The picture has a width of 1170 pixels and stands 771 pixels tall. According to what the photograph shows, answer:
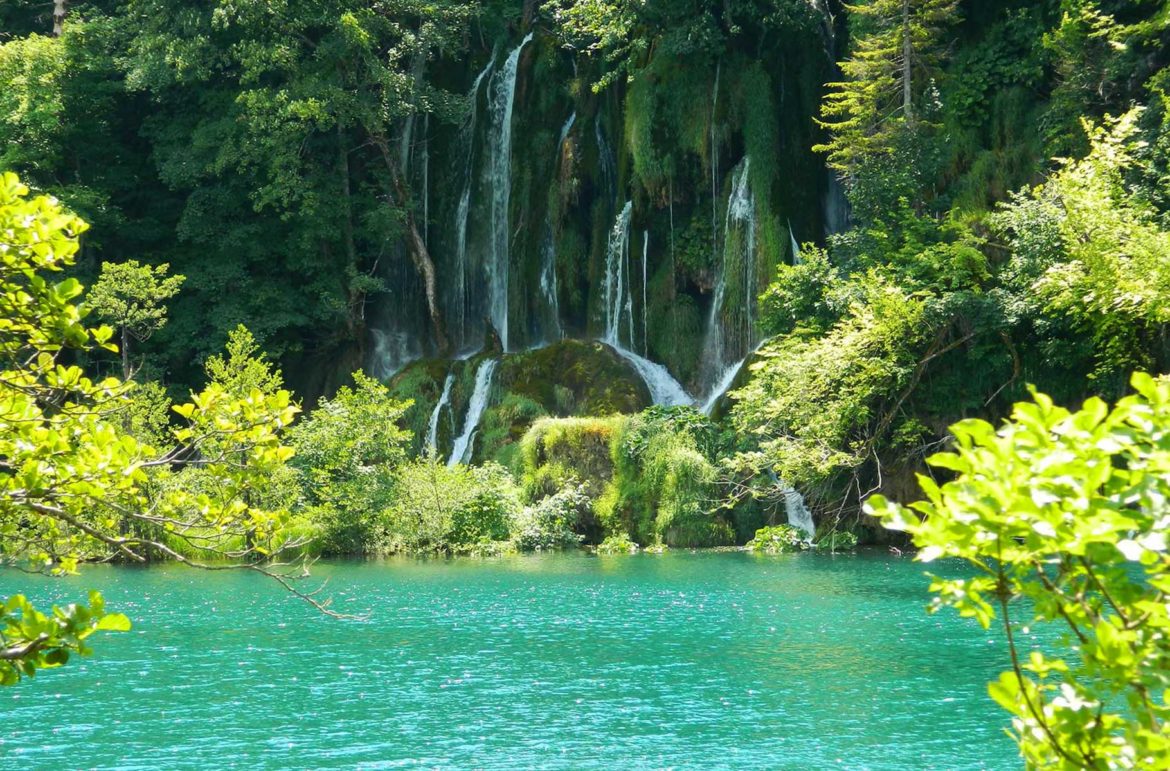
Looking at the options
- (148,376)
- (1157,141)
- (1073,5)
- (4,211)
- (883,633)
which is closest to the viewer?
(4,211)

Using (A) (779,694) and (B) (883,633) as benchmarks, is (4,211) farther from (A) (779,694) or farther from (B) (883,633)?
(B) (883,633)

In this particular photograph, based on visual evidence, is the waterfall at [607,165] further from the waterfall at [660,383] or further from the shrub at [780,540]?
the shrub at [780,540]

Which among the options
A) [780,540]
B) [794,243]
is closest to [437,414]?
[794,243]

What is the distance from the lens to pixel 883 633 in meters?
13.8

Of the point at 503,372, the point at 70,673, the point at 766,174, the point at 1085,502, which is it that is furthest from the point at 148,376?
the point at 1085,502

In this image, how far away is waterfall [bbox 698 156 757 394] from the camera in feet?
91.7

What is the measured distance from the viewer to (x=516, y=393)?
1152 inches

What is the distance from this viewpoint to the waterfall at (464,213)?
33969mm

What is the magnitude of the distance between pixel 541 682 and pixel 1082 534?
9.73m

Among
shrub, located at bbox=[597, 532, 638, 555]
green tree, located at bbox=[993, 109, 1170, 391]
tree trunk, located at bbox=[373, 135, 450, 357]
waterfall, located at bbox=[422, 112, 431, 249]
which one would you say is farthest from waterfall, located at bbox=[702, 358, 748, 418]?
waterfall, located at bbox=[422, 112, 431, 249]

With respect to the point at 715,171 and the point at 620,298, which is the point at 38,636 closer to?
the point at 715,171

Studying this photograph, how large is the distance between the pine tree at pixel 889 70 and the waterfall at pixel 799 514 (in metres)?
6.90

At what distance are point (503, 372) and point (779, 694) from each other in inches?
776

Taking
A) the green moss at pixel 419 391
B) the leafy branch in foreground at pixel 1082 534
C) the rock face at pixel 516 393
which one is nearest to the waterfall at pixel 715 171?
the rock face at pixel 516 393
